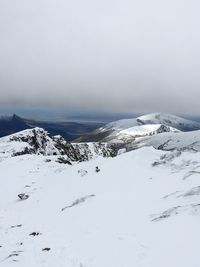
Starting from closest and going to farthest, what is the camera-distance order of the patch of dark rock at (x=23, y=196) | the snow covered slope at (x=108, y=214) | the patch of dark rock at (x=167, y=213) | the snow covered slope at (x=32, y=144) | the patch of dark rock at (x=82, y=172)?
the snow covered slope at (x=108, y=214) → the patch of dark rock at (x=167, y=213) → the patch of dark rock at (x=23, y=196) → the patch of dark rock at (x=82, y=172) → the snow covered slope at (x=32, y=144)

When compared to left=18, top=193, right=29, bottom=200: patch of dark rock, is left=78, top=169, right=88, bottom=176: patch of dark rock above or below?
above

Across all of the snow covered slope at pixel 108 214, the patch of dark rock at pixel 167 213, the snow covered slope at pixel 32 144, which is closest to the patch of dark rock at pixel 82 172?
the snow covered slope at pixel 108 214

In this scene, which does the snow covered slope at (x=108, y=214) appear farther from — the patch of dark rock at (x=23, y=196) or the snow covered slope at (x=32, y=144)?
the snow covered slope at (x=32, y=144)

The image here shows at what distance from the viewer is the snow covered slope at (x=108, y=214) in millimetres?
18828

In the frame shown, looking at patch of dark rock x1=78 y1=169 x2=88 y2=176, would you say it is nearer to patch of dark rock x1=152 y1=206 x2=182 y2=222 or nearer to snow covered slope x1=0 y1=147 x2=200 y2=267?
snow covered slope x1=0 y1=147 x2=200 y2=267

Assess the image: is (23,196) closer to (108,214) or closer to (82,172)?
(82,172)

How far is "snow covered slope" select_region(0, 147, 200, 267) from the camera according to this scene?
18.8m

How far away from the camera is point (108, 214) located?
26.9 metres

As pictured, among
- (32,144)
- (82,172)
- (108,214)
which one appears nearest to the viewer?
(108,214)

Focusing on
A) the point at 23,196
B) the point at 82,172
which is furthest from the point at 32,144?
the point at 23,196

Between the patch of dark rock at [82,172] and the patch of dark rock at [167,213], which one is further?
the patch of dark rock at [82,172]

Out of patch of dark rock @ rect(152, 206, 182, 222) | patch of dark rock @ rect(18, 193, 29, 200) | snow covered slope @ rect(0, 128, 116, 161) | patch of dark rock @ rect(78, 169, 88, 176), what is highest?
patch of dark rock @ rect(152, 206, 182, 222)

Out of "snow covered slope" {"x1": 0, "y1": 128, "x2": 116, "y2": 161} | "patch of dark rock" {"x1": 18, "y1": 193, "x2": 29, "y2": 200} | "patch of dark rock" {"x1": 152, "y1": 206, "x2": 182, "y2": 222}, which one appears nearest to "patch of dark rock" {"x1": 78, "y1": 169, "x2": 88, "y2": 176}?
"patch of dark rock" {"x1": 18, "y1": 193, "x2": 29, "y2": 200}

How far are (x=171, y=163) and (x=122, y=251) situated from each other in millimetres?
22841
